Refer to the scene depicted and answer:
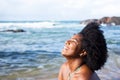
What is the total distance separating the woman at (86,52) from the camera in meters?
2.46

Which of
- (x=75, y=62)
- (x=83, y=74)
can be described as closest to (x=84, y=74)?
(x=83, y=74)

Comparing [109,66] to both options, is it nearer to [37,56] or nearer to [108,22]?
[37,56]

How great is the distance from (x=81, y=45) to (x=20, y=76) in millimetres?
7053

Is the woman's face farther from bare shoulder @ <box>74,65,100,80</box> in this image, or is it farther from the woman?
bare shoulder @ <box>74,65,100,80</box>

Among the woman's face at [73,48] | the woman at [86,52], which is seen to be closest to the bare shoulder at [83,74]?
the woman at [86,52]

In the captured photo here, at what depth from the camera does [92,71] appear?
2494mm

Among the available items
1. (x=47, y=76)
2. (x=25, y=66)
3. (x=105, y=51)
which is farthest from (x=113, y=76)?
(x=105, y=51)

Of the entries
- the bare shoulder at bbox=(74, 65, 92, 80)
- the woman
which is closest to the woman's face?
the woman

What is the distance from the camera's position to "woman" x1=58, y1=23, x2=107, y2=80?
8.06 ft

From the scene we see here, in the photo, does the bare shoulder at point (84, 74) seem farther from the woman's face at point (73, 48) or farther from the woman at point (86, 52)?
the woman's face at point (73, 48)

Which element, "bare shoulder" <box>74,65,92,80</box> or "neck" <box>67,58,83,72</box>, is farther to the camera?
"neck" <box>67,58,83,72</box>

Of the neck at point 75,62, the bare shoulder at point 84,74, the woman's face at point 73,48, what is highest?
the woman's face at point 73,48

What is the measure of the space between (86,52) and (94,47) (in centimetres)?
7

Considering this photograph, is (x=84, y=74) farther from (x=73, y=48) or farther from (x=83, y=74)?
(x=73, y=48)
